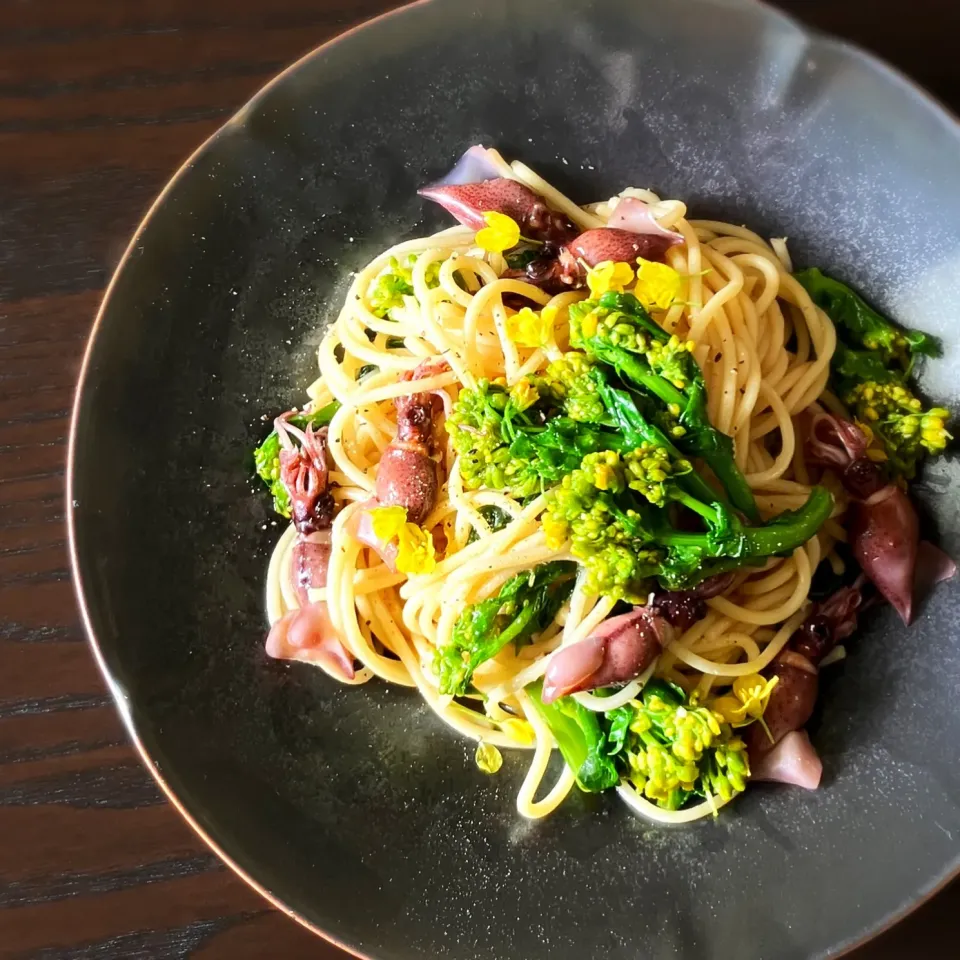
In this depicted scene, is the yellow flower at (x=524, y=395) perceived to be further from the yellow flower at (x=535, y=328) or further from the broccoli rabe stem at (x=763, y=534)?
the broccoli rabe stem at (x=763, y=534)

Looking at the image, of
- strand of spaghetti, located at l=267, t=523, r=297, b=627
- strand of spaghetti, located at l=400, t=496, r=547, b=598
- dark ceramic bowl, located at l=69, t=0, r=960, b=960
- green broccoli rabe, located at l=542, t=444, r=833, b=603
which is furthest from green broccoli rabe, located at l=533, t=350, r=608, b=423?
strand of spaghetti, located at l=267, t=523, r=297, b=627

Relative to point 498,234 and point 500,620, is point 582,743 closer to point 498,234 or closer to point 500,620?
point 500,620

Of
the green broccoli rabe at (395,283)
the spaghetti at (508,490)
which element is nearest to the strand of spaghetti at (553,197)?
the spaghetti at (508,490)

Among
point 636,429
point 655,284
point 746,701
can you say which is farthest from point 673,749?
point 655,284

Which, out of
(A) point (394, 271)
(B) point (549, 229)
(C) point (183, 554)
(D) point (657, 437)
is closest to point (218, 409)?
(C) point (183, 554)

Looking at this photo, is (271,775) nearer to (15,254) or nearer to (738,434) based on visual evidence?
(738,434)
